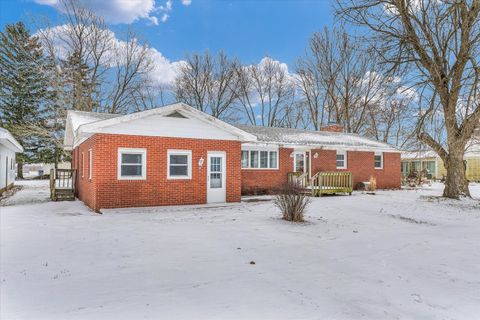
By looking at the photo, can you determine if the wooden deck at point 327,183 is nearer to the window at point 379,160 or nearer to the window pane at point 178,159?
the window at point 379,160

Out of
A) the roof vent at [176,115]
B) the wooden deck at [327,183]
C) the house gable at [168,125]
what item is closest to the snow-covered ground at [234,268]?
the house gable at [168,125]

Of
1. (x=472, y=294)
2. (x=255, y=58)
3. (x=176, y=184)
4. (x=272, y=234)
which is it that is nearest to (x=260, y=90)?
(x=255, y=58)

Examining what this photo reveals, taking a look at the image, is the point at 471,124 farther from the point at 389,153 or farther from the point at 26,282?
the point at 26,282

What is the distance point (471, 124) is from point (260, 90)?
83.0ft

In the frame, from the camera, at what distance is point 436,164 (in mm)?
34906

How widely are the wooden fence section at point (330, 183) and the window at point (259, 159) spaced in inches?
99.0

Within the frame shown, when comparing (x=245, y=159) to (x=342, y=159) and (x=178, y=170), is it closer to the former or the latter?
(x=178, y=170)

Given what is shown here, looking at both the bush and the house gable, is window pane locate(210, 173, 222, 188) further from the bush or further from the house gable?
the bush

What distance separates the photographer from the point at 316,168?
19125 mm

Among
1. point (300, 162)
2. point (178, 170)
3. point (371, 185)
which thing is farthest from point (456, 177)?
point (178, 170)

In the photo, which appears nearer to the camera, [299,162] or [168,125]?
[168,125]

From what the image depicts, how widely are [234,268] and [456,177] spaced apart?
578 inches

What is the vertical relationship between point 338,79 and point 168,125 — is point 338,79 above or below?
above

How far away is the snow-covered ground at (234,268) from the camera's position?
3758 mm
